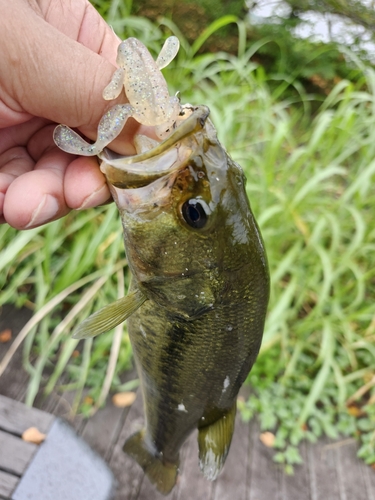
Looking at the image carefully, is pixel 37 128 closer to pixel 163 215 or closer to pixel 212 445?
pixel 163 215

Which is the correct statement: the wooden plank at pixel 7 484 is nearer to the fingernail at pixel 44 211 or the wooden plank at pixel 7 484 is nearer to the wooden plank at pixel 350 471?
the fingernail at pixel 44 211

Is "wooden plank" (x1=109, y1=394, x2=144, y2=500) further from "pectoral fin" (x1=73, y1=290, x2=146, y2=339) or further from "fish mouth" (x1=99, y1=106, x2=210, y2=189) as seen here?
"fish mouth" (x1=99, y1=106, x2=210, y2=189)

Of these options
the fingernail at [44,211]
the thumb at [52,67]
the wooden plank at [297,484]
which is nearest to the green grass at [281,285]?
the wooden plank at [297,484]

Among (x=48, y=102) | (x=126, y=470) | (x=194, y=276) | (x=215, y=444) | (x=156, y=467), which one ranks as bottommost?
(x=126, y=470)

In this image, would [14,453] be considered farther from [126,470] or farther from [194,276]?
[194,276]

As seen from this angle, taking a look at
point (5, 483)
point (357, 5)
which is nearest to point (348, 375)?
point (5, 483)

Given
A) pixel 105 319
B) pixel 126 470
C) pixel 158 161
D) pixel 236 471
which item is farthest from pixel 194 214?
pixel 236 471

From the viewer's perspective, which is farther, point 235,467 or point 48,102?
point 235,467

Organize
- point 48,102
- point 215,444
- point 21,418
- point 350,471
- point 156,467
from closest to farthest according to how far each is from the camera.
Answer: point 48,102 < point 215,444 < point 156,467 < point 21,418 < point 350,471
